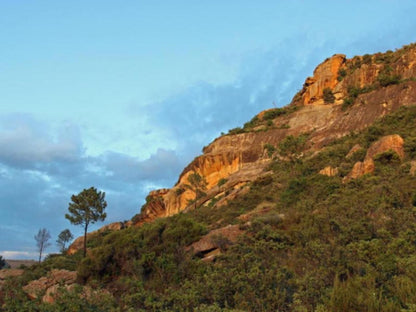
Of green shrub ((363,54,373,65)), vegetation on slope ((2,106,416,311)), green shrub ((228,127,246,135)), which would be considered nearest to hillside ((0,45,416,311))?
vegetation on slope ((2,106,416,311))

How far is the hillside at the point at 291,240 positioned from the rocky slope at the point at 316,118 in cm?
30

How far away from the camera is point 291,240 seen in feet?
56.0

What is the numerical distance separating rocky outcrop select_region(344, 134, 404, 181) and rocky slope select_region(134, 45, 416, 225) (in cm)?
1578

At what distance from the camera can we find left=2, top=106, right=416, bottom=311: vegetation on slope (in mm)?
9062

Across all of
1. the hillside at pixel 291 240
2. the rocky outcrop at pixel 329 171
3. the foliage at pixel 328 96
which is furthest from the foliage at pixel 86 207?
the foliage at pixel 328 96

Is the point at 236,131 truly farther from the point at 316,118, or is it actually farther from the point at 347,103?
the point at 347,103

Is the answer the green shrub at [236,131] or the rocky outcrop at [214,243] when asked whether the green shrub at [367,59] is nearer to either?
the green shrub at [236,131]

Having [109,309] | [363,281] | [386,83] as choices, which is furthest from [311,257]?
[386,83]

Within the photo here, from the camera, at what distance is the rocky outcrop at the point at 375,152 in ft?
92.0

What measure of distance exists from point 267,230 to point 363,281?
921cm

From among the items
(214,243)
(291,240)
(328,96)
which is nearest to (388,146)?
(291,240)

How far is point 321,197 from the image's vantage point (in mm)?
25922

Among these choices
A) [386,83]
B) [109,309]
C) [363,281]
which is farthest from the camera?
[386,83]

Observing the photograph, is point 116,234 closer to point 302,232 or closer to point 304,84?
point 302,232
